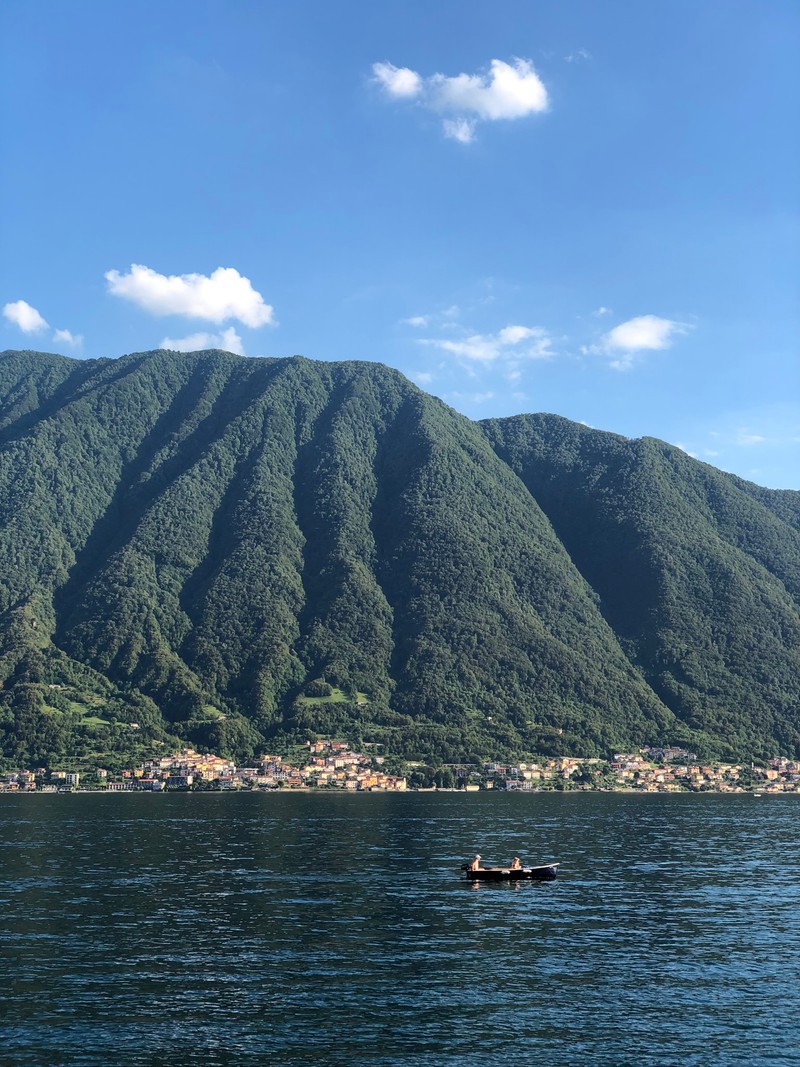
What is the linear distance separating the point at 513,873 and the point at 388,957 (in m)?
40.5

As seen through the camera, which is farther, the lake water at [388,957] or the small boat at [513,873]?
the small boat at [513,873]

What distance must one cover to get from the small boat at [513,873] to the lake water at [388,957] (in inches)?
79.7

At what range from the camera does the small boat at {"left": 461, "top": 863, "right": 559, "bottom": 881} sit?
365ft

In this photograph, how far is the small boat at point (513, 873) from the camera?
111 metres

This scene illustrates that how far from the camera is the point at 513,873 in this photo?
111812 mm

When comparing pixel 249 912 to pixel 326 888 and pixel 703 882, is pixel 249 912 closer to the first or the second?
pixel 326 888

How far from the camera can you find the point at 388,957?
242 ft

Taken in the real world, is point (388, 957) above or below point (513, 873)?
above

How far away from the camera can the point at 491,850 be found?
137m

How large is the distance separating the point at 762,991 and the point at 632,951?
12.8m

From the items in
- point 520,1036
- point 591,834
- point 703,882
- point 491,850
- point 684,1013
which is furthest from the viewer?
point 591,834

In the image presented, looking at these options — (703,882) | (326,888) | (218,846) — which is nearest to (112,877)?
(326,888)

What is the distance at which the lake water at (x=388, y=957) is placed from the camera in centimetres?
5516

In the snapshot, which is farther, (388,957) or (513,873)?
(513,873)
